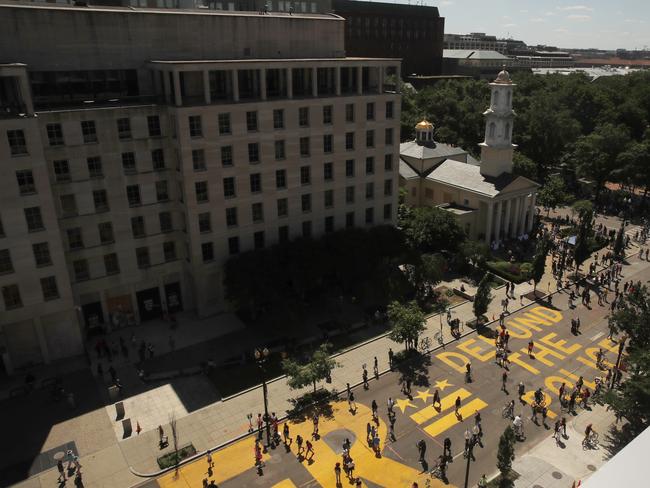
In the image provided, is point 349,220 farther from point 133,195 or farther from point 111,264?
point 111,264

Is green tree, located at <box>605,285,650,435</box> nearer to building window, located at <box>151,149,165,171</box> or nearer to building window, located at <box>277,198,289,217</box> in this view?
building window, located at <box>277,198,289,217</box>

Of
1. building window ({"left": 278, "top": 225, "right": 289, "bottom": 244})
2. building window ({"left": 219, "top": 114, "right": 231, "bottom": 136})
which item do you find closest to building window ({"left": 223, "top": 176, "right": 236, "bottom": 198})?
building window ({"left": 219, "top": 114, "right": 231, "bottom": 136})

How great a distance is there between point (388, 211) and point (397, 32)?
112 metres

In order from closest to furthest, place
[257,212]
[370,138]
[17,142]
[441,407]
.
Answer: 1. [441,407]
2. [17,142]
3. [257,212]
4. [370,138]

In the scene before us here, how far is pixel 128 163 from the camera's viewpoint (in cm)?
4500

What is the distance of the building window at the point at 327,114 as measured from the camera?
51.2m

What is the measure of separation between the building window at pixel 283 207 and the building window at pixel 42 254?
20284 millimetres

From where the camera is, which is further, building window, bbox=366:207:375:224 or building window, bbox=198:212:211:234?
building window, bbox=366:207:375:224

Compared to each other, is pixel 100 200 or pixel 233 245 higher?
pixel 100 200

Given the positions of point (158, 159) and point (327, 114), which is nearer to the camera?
point (158, 159)

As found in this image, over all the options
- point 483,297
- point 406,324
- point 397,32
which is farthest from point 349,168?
point 397,32

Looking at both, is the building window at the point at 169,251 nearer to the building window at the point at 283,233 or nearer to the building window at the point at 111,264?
the building window at the point at 111,264

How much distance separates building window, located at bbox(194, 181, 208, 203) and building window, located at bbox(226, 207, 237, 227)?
Answer: 8.37 feet

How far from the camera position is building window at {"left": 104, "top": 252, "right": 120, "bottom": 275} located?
46.2 m
